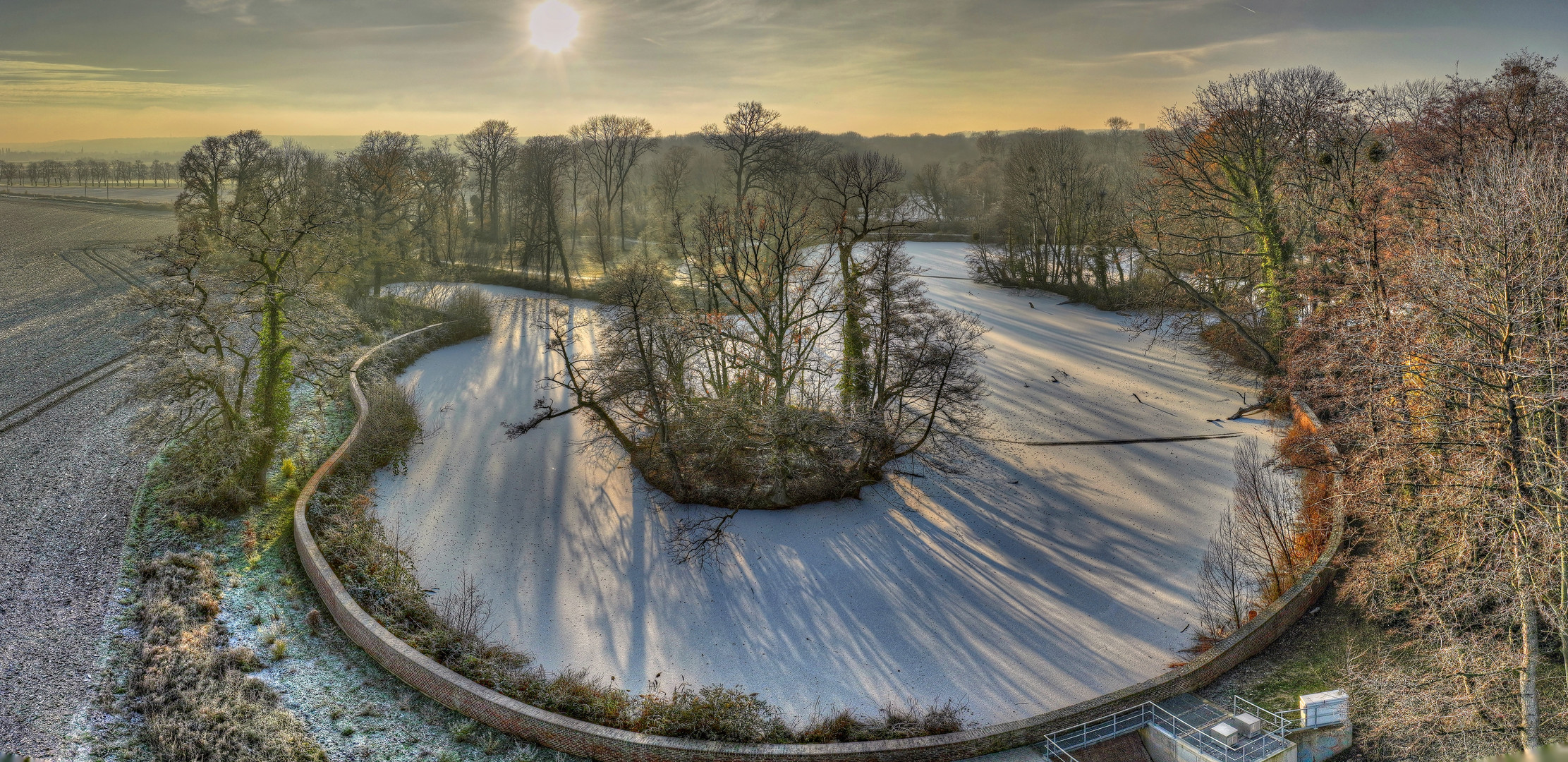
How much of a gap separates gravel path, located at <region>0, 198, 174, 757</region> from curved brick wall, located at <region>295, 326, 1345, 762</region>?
4494 millimetres

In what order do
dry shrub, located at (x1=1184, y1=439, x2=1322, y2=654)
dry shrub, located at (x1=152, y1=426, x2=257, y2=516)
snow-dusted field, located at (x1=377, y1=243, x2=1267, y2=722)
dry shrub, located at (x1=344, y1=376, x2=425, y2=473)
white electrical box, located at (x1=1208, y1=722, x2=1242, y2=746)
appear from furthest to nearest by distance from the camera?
1. dry shrub, located at (x1=344, y1=376, x2=425, y2=473)
2. dry shrub, located at (x1=152, y1=426, x2=257, y2=516)
3. dry shrub, located at (x1=1184, y1=439, x2=1322, y2=654)
4. snow-dusted field, located at (x1=377, y1=243, x2=1267, y2=722)
5. white electrical box, located at (x1=1208, y1=722, x2=1242, y2=746)

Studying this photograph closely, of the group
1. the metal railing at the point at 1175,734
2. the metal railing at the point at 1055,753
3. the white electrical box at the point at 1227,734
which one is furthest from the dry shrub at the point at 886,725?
the white electrical box at the point at 1227,734

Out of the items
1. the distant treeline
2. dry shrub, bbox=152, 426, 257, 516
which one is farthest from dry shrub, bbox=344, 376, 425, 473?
the distant treeline

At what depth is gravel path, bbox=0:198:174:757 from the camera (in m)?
14.3

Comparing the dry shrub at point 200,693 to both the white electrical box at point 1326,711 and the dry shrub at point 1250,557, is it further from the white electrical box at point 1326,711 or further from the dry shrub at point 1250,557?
the dry shrub at point 1250,557

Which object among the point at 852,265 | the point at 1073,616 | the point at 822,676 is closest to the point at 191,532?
the point at 822,676

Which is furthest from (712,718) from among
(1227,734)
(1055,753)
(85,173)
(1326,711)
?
(85,173)

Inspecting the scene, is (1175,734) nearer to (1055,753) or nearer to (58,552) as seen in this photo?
(1055,753)

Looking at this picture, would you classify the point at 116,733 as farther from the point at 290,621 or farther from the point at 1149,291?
the point at 1149,291

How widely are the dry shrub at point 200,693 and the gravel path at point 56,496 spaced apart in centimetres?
86

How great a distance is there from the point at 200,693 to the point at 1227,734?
53.3 ft

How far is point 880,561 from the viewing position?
67.6ft

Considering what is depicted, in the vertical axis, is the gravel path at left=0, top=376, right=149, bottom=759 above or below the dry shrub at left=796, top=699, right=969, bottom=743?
above

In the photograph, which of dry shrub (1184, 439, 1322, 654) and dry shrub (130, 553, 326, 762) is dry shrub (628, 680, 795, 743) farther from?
dry shrub (1184, 439, 1322, 654)
